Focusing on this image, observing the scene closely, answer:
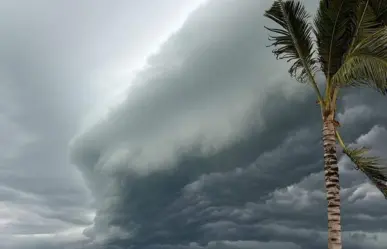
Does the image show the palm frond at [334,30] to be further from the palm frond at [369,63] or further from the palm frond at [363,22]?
the palm frond at [369,63]

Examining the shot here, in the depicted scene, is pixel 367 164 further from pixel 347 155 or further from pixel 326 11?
pixel 326 11

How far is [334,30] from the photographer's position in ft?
67.8

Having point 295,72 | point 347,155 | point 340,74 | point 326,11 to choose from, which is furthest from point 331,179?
point 326,11

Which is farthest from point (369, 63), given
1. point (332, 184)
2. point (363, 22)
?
point (332, 184)

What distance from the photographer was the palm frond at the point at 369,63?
17.9 meters

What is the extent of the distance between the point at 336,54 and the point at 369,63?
285cm

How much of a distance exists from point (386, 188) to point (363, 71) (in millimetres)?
5187

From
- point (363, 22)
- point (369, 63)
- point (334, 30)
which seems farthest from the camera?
point (334, 30)

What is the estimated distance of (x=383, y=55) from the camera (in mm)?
17969

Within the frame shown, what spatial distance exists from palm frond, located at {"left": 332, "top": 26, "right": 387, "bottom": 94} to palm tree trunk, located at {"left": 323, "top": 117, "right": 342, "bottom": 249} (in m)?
2.28

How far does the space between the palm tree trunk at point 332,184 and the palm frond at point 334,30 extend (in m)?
2.84

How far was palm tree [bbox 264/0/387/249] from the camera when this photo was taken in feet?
60.8

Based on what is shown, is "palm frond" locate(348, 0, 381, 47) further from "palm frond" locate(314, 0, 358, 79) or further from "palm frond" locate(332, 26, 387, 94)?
"palm frond" locate(332, 26, 387, 94)

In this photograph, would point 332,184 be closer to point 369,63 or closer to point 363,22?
point 369,63
